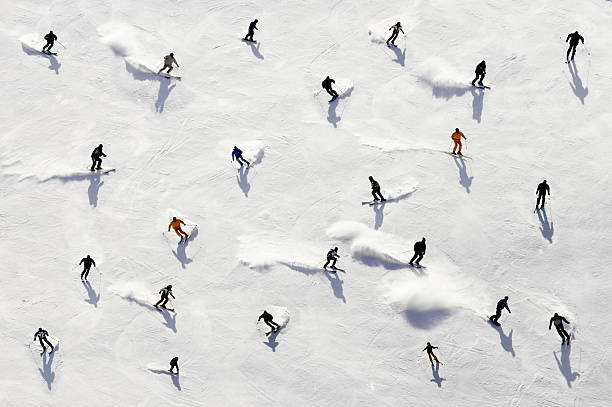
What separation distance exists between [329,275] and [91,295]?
8385mm

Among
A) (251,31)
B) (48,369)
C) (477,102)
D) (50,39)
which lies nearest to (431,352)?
(477,102)

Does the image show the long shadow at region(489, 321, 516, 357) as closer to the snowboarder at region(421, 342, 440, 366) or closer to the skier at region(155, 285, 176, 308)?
the snowboarder at region(421, 342, 440, 366)

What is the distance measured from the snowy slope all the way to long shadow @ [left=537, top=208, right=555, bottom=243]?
9 cm

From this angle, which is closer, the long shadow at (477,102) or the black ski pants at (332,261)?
the black ski pants at (332,261)

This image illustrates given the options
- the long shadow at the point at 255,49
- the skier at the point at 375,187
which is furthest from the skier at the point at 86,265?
the long shadow at the point at 255,49

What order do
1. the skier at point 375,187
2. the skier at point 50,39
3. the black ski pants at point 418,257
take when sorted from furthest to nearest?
the skier at point 50,39, the skier at point 375,187, the black ski pants at point 418,257

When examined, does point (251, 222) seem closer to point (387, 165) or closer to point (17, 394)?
point (387, 165)

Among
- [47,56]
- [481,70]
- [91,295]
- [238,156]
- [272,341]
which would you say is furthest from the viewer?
[47,56]

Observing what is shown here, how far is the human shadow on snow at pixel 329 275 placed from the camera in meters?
32.1

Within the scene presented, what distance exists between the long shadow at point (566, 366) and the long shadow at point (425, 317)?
12.7ft

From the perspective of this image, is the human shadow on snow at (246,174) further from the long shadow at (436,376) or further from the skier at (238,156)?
the long shadow at (436,376)

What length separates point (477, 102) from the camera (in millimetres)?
37219

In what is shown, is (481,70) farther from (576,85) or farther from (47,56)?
(47,56)

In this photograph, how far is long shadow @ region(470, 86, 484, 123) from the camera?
121 ft
